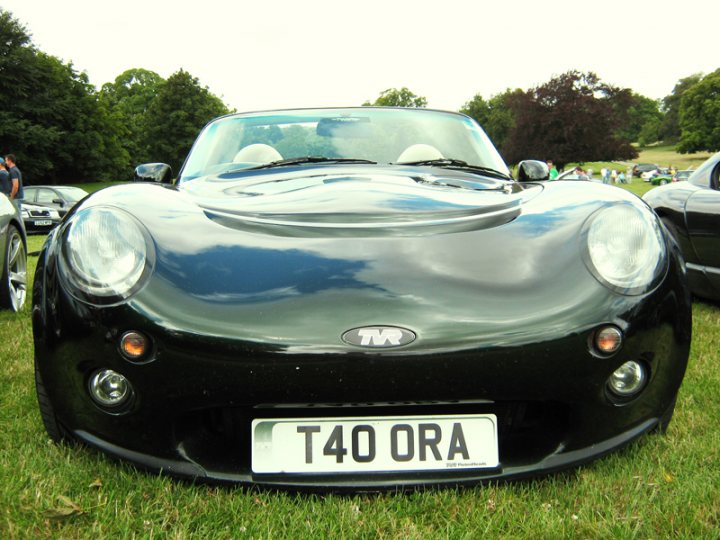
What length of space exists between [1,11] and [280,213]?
4054cm

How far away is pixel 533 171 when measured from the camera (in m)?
3.32

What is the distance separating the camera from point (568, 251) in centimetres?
183

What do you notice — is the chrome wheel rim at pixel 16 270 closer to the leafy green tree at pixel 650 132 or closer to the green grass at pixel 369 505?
the green grass at pixel 369 505

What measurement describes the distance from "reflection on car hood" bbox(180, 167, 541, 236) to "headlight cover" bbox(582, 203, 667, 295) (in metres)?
0.26

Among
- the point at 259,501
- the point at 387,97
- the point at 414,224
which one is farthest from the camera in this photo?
the point at 387,97

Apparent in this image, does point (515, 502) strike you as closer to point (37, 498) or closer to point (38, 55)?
point (37, 498)

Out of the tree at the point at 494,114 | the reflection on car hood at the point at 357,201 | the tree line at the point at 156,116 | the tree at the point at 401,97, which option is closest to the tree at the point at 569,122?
the tree line at the point at 156,116

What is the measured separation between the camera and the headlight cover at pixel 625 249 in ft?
5.82

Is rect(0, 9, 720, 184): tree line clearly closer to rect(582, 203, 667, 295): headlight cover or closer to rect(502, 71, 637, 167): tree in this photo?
rect(502, 71, 637, 167): tree

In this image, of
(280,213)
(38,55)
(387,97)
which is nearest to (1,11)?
(38,55)

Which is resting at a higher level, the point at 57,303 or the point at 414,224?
the point at 414,224

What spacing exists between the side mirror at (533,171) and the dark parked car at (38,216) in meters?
15.0

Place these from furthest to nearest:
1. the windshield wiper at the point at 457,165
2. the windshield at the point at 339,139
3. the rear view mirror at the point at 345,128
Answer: the rear view mirror at the point at 345,128, the windshield at the point at 339,139, the windshield wiper at the point at 457,165

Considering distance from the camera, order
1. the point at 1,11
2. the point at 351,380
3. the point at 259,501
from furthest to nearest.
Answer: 1. the point at 1,11
2. the point at 259,501
3. the point at 351,380
